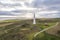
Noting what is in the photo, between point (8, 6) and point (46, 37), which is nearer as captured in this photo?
point (46, 37)

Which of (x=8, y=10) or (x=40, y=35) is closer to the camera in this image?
(x=40, y=35)

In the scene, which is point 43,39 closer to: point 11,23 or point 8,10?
point 11,23

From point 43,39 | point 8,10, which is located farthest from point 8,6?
point 43,39

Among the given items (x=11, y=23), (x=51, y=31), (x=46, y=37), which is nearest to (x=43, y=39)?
(x=46, y=37)

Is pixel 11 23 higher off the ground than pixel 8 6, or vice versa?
pixel 8 6

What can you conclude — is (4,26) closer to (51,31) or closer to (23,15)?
(23,15)

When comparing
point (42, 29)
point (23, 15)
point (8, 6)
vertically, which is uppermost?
point (8, 6)
